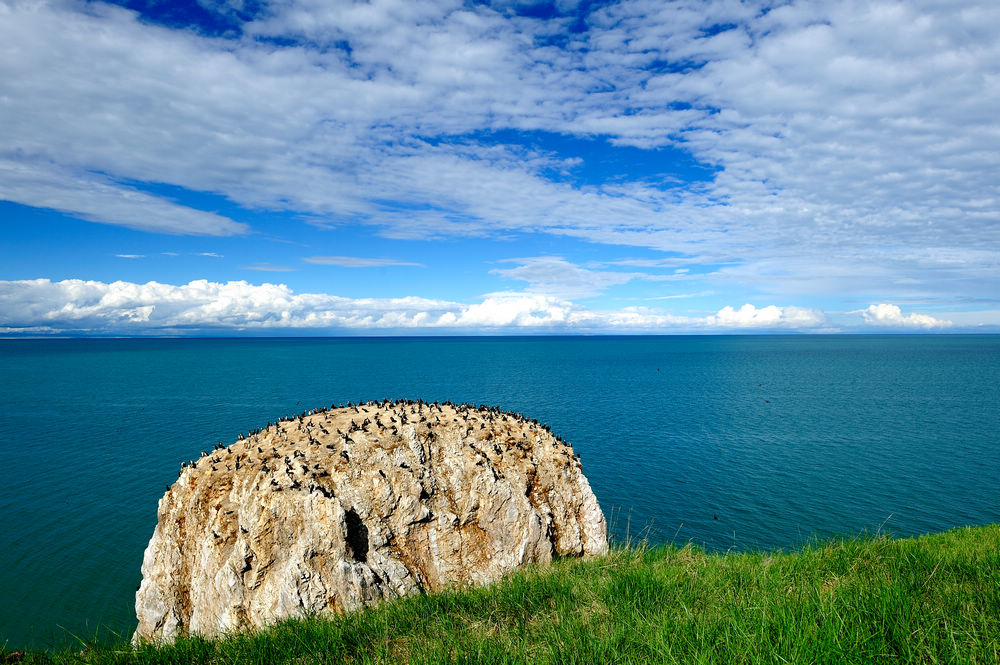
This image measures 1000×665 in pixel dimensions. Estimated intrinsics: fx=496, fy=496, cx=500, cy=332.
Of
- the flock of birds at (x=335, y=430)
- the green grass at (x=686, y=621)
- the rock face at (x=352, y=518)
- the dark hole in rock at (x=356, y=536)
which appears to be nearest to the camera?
the green grass at (x=686, y=621)

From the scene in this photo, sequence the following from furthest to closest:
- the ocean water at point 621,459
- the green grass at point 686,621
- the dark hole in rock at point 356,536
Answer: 1. the ocean water at point 621,459
2. the dark hole in rock at point 356,536
3. the green grass at point 686,621

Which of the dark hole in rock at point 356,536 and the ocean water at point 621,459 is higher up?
the dark hole in rock at point 356,536

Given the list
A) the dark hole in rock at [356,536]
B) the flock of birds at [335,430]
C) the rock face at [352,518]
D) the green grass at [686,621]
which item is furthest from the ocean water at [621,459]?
the green grass at [686,621]

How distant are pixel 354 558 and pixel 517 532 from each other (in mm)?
5234

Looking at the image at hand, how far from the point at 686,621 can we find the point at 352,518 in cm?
1089

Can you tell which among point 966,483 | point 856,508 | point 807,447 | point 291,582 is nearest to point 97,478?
point 291,582

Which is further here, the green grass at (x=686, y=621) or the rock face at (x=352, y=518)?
the rock face at (x=352, y=518)

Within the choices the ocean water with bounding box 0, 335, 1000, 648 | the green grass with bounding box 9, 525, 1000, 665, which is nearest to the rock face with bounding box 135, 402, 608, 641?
the green grass with bounding box 9, 525, 1000, 665

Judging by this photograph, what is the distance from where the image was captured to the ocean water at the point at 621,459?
96.7 ft

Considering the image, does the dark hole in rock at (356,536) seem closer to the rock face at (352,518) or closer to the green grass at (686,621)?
the rock face at (352,518)

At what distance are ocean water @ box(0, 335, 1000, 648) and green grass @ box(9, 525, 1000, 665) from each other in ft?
47.8

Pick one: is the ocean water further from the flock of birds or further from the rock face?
the flock of birds

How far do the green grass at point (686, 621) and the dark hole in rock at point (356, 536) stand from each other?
3521 millimetres

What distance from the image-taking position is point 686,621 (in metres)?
7.64
